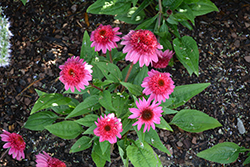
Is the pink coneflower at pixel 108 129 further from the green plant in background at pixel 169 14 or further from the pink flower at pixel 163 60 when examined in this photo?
the green plant in background at pixel 169 14

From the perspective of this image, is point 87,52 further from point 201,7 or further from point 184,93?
point 201,7

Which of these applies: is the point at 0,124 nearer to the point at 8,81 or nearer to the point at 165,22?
the point at 8,81

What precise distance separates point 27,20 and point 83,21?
28.9 inches

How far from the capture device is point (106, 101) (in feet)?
5.36

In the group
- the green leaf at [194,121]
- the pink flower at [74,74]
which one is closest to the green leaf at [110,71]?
the pink flower at [74,74]

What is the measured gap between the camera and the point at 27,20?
283 cm

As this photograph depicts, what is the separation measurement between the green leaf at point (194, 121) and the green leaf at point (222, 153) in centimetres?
30

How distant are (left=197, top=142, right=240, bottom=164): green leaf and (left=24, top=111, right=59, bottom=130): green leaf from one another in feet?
5.05

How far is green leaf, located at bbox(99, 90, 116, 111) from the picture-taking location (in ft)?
5.30

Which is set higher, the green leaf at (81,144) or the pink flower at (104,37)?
the pink flower at (104,37)

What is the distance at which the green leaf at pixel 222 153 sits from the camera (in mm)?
2143

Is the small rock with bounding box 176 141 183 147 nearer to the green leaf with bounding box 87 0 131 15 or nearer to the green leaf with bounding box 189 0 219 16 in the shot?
the green leaf with bounding box 189 0 219 16

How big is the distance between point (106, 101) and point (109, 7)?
1.05 meters

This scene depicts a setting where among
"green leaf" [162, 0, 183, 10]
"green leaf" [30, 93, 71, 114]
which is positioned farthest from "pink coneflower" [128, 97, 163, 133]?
"green leaf" [162, 0, 183, 10]
